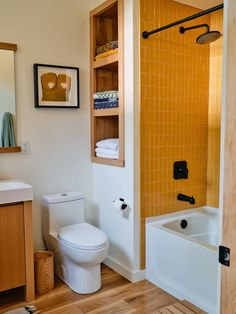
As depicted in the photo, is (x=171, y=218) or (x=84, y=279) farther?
(x=171, y=218)

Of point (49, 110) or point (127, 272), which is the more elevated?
point (49, 110)

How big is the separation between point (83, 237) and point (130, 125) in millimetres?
987

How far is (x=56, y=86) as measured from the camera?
2.92 m

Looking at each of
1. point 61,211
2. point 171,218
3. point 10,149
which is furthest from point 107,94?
point 171,218

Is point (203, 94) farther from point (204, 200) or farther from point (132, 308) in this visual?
point (132, 308)

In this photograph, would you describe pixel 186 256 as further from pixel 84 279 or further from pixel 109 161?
pixel 109 161

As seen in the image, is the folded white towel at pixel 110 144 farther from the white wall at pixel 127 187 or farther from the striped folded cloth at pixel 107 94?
the striped folded cloth at pixel 107 94

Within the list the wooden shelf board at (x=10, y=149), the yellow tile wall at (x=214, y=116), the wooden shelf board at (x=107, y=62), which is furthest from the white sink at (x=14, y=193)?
the yellow tile wall at (x=214, y=116)

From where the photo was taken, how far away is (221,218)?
1101 millimetres

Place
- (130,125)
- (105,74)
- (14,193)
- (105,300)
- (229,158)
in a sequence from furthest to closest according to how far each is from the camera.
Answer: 1. (105,74)
2. (130,125)
3. (105,300)
4. (14,193)
5. (229,158)

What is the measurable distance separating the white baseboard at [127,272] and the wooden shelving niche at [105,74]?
906mm

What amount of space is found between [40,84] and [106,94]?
1.96 feet

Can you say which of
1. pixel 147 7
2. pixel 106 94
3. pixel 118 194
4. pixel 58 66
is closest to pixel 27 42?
pixel 58 66

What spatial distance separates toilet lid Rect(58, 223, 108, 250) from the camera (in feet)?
7.93
